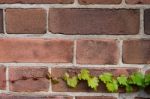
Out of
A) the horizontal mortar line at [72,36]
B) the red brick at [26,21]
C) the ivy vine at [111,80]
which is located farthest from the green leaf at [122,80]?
the red brick at [26,21]

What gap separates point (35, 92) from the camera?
3.91 ft

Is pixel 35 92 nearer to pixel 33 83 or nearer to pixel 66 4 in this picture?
pixel 33 83

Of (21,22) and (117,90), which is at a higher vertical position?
(21,22)

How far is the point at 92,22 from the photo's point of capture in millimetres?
1154

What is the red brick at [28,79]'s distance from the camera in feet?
3.87

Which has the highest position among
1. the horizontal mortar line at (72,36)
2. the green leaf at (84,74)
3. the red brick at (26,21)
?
the red brick at (26,21)

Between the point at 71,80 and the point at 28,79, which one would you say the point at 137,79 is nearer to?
the point at 71,80

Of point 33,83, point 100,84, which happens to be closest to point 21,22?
point 33,83

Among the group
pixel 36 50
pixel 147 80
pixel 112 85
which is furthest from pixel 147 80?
pixel 36 50

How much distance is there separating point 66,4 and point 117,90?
291 mm

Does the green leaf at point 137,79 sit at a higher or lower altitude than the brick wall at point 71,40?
lower

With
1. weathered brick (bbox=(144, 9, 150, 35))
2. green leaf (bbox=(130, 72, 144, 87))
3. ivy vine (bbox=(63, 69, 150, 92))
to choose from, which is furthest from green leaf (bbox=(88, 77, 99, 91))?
weathered brick (bbox=(144, 9, 150, 35))

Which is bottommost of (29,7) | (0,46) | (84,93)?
(84,93)

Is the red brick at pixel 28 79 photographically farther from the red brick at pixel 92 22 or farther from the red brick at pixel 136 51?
the red brick at pixel 136 51
